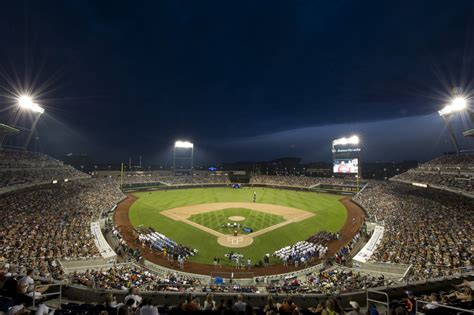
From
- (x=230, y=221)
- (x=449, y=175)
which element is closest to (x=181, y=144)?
(x=230, y=221)

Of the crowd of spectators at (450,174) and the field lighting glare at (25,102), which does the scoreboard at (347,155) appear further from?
the field lighting glare at (25,102)

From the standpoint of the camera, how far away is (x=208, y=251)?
24000mm

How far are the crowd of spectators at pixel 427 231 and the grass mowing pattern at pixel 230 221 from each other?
14.5 meters

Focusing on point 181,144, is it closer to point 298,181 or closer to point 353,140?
point 298,181

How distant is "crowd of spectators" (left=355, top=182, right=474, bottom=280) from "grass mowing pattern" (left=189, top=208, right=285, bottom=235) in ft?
47.7

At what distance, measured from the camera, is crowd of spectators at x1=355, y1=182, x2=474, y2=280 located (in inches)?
657

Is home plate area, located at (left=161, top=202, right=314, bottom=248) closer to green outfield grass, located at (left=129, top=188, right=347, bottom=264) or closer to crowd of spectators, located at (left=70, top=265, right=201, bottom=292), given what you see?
green outfield grass, located at (left=129, top=188, right=347, bottom=264)

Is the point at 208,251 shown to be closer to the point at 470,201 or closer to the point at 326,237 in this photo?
the point at 326,237

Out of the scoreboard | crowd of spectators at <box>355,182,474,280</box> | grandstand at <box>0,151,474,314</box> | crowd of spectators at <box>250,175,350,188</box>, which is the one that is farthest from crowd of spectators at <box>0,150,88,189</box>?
the scoreboard

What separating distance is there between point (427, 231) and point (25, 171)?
5788 cm

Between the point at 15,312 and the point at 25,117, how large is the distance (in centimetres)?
6185

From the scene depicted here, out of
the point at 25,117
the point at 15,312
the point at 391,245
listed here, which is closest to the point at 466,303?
the point at 15,312

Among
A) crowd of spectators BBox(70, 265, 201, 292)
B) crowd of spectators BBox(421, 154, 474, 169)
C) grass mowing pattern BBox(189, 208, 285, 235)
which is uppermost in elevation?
crowd of spectators BBox(421, 154, 474, 169)

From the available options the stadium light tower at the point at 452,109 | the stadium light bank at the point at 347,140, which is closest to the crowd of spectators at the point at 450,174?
the stadium light tower at the point at 452,109
